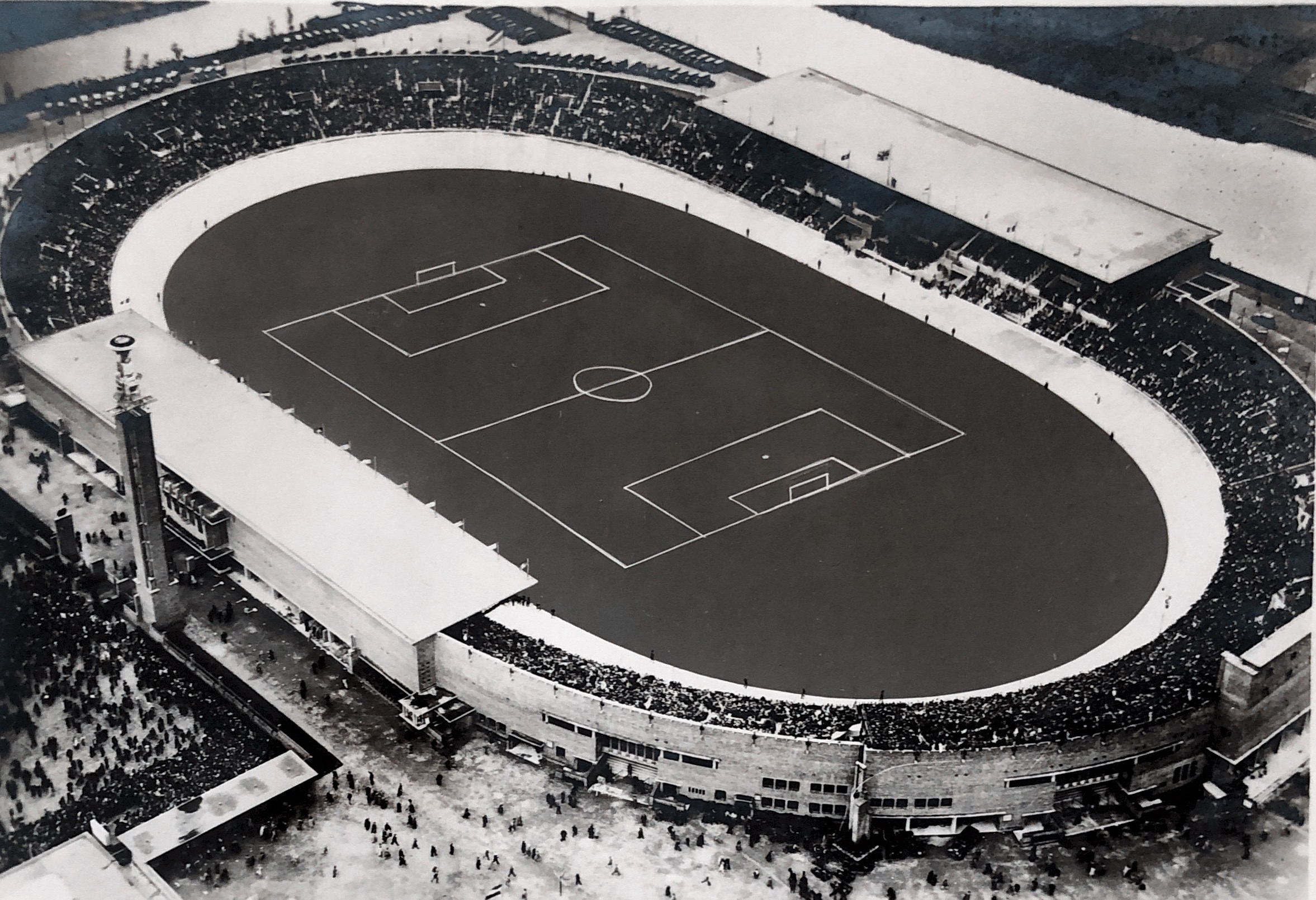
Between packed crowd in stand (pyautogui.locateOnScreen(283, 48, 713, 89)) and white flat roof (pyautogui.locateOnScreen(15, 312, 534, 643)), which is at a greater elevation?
packed crowd in stand (pyautogui.locateOnScreen(283, 48, 713, 89))

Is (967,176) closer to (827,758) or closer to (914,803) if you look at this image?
(914,803)

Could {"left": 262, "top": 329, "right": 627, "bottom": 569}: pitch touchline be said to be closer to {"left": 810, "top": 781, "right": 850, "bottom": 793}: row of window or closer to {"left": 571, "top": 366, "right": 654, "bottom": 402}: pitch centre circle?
{"left": 571, "top": 366, "right": 654, "bottom": 402}: pitch centre circle

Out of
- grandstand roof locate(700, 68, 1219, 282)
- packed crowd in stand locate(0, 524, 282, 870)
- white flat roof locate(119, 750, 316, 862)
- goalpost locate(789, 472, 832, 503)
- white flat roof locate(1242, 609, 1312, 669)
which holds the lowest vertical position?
white flat roof locate(119, 750, 316, 862)

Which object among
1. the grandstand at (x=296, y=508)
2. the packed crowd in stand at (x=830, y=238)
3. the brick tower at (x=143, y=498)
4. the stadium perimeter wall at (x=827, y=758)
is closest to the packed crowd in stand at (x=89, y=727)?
the brick tower at (x=143, y=498)

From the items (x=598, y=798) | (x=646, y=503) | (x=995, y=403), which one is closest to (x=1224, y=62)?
(x=995, y=403)

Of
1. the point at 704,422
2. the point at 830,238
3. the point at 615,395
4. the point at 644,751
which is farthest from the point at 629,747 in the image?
the point at 830,238

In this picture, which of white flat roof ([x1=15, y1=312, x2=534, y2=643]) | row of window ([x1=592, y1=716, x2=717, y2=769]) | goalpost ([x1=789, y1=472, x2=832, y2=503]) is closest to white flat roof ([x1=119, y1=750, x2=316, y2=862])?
white flat roof ([x1=15, y1=312, x2=534, y2=643])
